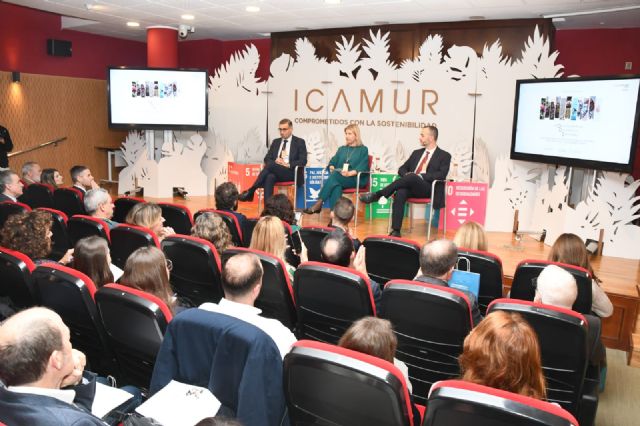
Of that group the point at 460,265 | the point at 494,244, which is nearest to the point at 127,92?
the point at 494,244

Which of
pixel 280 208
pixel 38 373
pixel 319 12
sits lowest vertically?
pixel 38 373

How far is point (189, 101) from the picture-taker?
30.3ft

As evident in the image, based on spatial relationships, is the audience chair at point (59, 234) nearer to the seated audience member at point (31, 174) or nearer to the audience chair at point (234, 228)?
the audience chair at point (234, 228)

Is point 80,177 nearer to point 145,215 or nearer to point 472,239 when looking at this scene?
point 145,215

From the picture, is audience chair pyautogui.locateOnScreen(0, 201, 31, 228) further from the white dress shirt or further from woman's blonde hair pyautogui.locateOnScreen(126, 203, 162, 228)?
the white dress shirt

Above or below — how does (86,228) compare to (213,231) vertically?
below

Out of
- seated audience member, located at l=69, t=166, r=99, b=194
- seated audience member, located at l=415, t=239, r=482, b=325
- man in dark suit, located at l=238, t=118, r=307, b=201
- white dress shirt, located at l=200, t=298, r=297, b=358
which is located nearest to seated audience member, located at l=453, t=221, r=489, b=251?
seated audience member, located at l=415, t=239, r=482, b=325

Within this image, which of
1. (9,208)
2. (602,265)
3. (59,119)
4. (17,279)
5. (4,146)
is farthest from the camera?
(59,119)

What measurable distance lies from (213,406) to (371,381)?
Result: 646 mm

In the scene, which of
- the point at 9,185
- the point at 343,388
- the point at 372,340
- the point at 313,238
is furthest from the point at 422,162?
the point at 343,388

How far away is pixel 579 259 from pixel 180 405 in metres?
2.64

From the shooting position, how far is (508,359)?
176 centimetres

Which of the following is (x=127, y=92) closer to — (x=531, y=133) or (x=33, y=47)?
(x=33, y=47)

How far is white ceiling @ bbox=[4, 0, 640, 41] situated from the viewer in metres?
6.79
